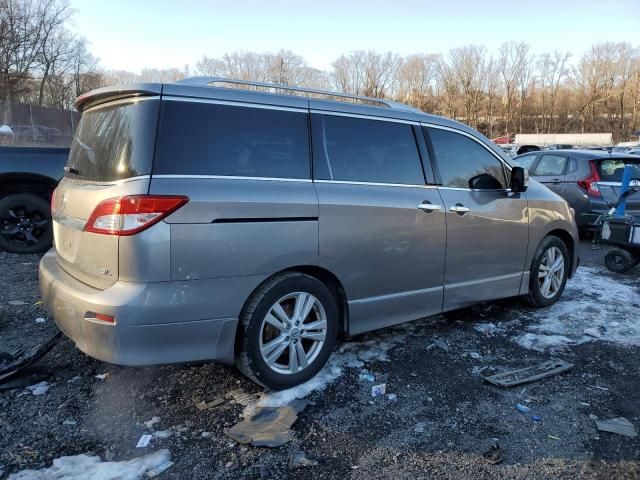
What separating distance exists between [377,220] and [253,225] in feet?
3.26

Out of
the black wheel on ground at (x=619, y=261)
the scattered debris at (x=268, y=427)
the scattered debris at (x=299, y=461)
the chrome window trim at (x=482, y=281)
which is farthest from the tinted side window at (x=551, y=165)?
the scattered debris at (x=299, y=461)

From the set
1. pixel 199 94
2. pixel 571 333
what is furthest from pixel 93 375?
pixel 571 333

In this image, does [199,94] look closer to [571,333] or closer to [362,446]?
[362,446]

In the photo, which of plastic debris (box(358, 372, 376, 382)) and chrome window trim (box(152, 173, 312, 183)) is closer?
chrome window trim (box(152, 173, 312, 183))

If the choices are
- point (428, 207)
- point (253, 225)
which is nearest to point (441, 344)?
point (428, 207)

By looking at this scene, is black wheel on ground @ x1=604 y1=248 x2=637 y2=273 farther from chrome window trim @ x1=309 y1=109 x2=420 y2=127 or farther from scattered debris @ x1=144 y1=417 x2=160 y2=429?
scattered debris @ x1=144 y1=417 x2=160 y2=429

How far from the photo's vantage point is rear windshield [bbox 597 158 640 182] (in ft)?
29.1

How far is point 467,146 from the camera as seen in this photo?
4.48 m

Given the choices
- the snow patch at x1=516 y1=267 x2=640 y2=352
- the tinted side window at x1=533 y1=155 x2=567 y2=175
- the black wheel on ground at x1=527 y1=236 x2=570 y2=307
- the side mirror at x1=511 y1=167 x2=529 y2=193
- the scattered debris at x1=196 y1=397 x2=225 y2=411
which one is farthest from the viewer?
the tinted side window at x1=533 y1=155 x2=567 y2=175

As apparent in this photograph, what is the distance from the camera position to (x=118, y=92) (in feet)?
10.1

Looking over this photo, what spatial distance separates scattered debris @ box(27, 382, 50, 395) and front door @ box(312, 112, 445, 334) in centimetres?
198

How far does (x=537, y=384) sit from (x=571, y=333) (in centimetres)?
120

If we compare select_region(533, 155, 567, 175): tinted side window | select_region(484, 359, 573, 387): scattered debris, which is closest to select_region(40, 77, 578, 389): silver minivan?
select_region(484, 359, 573, 387): scattered debris

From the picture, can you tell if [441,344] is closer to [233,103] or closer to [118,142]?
[233,103]
